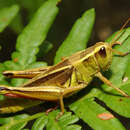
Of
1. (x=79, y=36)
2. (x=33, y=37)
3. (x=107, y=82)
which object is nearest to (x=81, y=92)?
(x=107, y=82)

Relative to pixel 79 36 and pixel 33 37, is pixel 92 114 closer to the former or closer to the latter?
pixel 79 36

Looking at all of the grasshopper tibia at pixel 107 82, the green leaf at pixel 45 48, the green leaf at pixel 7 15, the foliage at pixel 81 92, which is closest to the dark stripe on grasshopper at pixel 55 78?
the foliage at pixel 81 92

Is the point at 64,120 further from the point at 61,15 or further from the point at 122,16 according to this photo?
the point at 122,16

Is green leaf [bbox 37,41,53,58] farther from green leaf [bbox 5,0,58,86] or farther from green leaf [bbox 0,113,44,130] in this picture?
green leaf [bbox 0,113,44,130]

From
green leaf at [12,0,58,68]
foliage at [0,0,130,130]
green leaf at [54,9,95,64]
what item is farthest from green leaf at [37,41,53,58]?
green leaf at [54,9,95,64]

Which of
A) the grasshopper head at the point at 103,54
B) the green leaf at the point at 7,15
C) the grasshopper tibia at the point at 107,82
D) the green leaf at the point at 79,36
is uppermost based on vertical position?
the green leaf at the point at 7,15

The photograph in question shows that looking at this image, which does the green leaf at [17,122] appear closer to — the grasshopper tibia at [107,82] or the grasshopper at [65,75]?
the grasshopper at [65,75]
